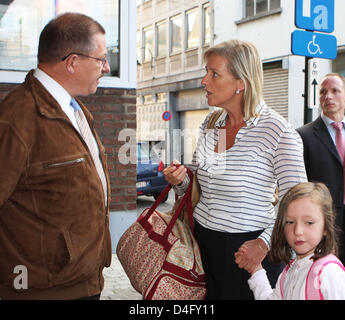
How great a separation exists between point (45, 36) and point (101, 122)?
12.4 ft

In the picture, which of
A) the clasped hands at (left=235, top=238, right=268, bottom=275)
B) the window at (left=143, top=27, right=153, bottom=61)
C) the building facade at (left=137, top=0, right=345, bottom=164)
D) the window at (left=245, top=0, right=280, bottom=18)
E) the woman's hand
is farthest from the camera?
the window at (left=143, top=27, right=153, bottom=61)

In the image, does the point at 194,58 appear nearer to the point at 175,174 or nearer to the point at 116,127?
the point at 116,127

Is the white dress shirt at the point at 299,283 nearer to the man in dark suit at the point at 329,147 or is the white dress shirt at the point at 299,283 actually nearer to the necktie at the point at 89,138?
the necktie at the point at 89,138

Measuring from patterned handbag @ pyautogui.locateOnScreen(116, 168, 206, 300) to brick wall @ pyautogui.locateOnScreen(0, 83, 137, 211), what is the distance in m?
3.27

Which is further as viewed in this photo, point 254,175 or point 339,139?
point 339,139

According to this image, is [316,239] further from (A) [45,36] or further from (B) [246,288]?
(A) [45,36]

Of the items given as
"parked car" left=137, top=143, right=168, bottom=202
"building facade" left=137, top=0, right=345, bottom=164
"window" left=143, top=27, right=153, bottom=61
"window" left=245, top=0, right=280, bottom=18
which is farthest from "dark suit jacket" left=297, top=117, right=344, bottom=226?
"window" left=143, top=27, right=153, bottom=61

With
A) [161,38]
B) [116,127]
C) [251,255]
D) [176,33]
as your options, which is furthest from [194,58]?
[251,255]

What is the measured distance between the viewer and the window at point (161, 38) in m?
28.2

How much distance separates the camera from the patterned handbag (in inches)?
84.8

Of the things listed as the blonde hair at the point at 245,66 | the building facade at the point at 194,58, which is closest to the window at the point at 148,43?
the building facade at the point at 194,58

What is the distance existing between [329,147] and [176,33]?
24.4 metres

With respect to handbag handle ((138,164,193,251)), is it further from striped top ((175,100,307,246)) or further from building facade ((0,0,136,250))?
building facade ((0,0,136,250))

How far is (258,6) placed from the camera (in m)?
17.8
